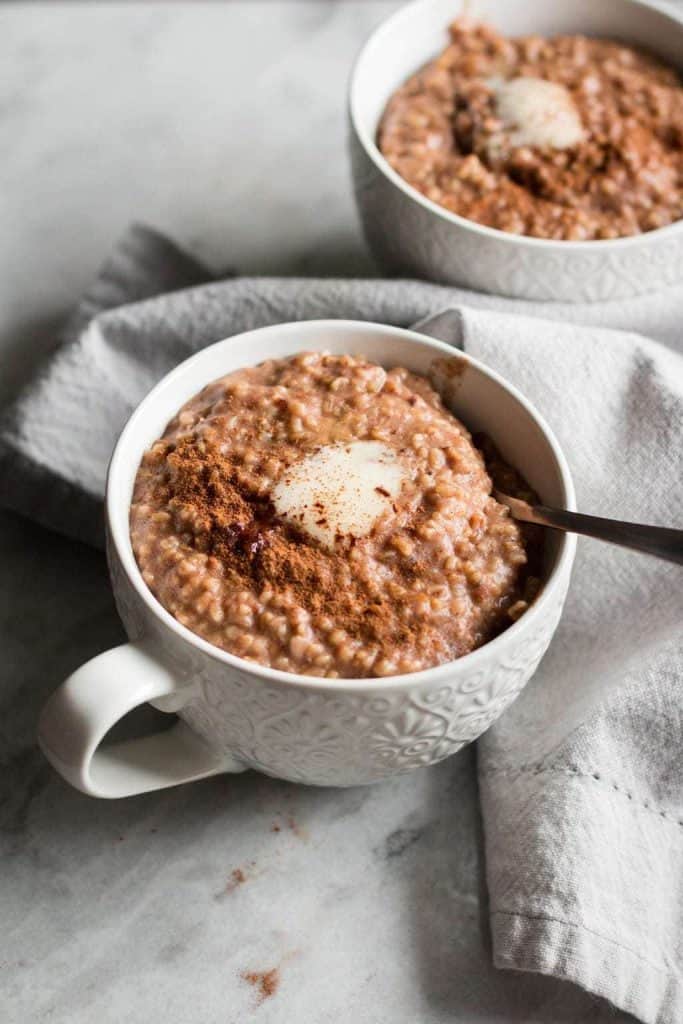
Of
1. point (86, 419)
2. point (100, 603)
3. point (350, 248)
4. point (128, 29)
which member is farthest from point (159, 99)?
point (100, 603)

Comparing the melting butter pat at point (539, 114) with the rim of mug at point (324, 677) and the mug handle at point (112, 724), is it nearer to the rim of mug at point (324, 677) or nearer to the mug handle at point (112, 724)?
the rim of mug at point (324, 677)

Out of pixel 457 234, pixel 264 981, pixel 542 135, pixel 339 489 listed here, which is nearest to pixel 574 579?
pixel 339 489

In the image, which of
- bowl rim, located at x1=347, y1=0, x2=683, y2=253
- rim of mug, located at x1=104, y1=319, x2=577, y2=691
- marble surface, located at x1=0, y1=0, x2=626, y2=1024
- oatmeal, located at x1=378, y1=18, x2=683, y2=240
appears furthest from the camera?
oatmeal, located at x1=378, y1=18, x2=683, y2=240

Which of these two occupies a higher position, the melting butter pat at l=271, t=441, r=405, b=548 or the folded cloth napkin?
the melting butter pat at l=271, t=441, r=405, b=548

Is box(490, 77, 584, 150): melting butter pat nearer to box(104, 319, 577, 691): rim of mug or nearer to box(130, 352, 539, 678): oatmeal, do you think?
box(104, 319, 577, 691): rim of mug

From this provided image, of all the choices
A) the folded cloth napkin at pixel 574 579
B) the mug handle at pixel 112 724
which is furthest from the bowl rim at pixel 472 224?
the mug handle at pixel 112 724

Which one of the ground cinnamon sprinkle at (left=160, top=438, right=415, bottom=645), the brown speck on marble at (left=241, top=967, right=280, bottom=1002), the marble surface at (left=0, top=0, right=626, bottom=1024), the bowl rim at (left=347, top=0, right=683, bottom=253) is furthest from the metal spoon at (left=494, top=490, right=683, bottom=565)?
the brown speck on marble at (left=241, top=967, right=280, bottom=1002)
